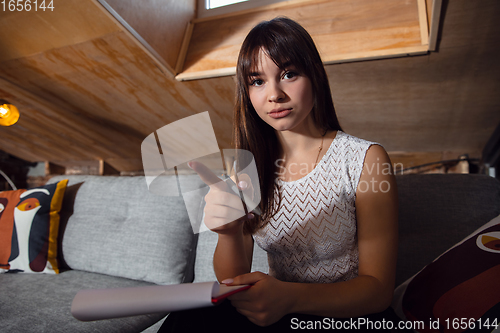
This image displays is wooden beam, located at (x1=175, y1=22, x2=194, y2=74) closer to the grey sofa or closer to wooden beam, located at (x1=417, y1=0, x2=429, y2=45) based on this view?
the grey sofa

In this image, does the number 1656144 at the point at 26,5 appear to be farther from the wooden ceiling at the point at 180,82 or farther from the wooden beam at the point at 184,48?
the wooden beam at the point at 184,48

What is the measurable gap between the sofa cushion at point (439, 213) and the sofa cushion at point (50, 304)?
0.85 m

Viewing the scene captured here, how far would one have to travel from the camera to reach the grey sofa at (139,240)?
856mm

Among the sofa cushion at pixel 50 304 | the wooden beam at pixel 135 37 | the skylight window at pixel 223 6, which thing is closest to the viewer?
the sofa cushion at pixel 50 304

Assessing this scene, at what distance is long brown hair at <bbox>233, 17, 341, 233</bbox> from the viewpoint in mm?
658

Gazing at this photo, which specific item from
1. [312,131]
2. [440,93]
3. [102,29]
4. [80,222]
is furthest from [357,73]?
[80,222]

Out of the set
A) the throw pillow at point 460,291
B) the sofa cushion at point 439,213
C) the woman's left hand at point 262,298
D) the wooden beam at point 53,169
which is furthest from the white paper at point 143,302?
the wooden beam at point 53,169

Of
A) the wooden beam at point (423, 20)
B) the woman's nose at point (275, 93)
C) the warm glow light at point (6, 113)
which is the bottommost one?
the woman's nose at point (275, 93)

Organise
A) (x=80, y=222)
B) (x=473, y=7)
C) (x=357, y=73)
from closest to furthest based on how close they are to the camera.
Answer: (x=473, y=7) < (x=80, y=222) < (x=357, y=73)

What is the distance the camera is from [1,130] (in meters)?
3.09

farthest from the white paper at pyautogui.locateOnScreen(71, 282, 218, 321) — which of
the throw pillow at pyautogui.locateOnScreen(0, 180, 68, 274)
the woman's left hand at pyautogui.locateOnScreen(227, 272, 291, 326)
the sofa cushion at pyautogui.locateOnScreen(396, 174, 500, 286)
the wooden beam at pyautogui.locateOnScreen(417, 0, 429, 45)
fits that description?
the wooden beam at pyautogui.locateOnScreen(417, 0, 429, 45)

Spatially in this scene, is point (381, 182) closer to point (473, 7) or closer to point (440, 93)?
point (473, 7)

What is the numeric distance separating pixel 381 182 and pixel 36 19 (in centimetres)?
193

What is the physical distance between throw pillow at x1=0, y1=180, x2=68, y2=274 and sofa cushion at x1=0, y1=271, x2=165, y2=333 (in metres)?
0.05
